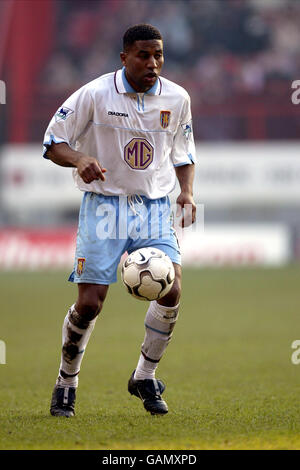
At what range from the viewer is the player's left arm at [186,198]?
5551 millimetres

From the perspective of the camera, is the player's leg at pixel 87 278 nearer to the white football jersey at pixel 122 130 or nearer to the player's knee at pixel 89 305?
the player's knee at pixel 89 305

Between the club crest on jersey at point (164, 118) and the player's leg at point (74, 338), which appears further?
the club crest on jersey at point (164, 118)

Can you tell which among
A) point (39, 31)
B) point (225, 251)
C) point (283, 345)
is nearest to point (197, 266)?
point (225, 251)

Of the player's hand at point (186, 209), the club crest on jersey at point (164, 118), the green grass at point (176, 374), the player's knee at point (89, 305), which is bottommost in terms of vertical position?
the green grass at point (176, 374)

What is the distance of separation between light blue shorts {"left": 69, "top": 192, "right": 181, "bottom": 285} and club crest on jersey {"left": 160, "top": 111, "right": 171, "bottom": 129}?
0.45 meters

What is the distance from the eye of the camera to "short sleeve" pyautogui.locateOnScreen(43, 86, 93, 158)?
5.26 metres

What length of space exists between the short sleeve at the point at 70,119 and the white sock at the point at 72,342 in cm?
96

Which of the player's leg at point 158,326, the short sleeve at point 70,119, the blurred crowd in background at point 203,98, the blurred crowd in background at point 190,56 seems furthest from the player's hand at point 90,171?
the blurred crowd in background at point 190,56

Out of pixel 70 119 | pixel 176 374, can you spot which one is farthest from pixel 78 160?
pixel 176 374

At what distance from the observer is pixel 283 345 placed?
29.9ft

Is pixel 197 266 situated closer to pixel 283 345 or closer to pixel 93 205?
pixel 283 345

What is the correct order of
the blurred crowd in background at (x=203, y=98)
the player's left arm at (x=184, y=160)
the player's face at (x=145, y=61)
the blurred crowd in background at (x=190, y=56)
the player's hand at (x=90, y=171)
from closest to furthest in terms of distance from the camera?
the player's hand at (x=90, y=171) → the player's face at (x=145, y=61) → the player's left arm at (x=184, y=160) → the blurred crowd in background at (x=203, y=98) → the blurred crowd in background at (x=190, y=56)

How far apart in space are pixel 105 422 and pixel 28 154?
19.2 metres

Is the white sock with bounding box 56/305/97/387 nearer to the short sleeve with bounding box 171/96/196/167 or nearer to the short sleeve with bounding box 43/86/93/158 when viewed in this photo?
the short sleeve with bounding box 43/86/93/158
